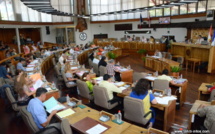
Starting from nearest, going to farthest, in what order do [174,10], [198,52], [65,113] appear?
[65,113] < [198,52] < [174,10]

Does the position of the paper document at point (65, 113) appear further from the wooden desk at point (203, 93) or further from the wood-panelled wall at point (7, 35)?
the wood-panelled wall at point (7, 35)

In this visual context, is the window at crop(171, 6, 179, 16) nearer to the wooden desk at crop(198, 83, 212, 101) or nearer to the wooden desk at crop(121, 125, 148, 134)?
the wooden desk at crop(198, 83, 212, 101)

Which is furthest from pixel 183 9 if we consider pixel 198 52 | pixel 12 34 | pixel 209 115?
pixel 12 34

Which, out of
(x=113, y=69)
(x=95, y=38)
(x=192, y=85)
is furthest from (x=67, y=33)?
(x=192, y=85)

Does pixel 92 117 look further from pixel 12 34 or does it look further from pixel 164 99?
pixel 12 34

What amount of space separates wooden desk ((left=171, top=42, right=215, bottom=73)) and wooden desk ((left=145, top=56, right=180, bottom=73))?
220cm

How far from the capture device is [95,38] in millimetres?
23484

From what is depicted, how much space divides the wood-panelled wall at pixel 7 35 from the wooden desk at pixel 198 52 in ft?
57.3

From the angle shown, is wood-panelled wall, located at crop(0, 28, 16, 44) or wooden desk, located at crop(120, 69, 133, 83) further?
wood-panelled wall, located at crop(0, 28, 16, 44)

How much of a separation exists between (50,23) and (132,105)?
803 inches

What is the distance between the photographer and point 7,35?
18.9 meters

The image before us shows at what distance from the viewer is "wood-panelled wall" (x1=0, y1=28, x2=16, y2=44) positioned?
60.1ft

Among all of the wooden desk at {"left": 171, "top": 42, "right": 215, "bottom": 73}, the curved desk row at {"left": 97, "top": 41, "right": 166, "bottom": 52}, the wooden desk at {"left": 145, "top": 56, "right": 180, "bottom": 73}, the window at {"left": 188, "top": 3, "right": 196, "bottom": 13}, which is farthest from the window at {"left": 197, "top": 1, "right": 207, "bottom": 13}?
the wooden desk at {"left": 145, "top": 56, "right": 180, "bottom": 73}

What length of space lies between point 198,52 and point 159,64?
307 centimetres
